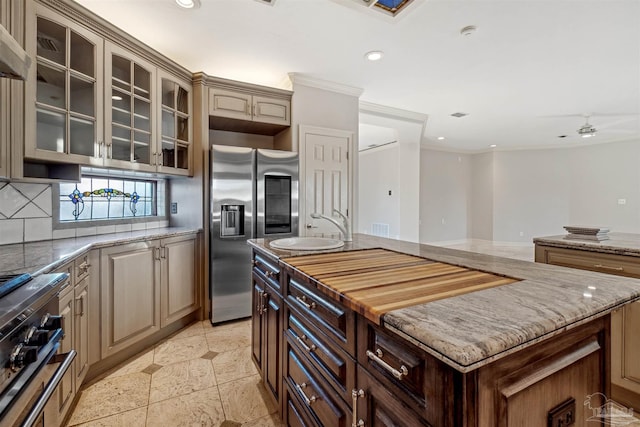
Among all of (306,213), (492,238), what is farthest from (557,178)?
(306,213)

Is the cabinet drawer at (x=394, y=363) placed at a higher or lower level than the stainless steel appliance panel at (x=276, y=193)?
lower

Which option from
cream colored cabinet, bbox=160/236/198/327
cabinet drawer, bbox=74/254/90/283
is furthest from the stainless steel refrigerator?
cabinet drawer, bbox=74/254/90/283

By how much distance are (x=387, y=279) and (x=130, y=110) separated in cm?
Answer: 248

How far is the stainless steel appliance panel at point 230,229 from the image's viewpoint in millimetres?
2789

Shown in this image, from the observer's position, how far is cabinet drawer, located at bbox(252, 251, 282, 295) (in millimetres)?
1472

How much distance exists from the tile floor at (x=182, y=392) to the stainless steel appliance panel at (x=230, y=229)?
1.65ft

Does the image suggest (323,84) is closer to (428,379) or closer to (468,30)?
(468,30)

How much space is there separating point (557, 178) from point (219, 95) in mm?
8255

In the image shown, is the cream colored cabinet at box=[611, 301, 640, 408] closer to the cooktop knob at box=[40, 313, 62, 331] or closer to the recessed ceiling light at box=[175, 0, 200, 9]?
the cooktop knob at box=[40, 313, 62, 331]

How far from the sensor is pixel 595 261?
73.6 inches

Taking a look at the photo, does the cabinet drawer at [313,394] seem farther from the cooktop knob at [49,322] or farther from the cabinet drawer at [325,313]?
the cooktop knob at [49,322]

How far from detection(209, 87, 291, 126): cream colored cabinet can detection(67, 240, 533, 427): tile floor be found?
7.33 ft

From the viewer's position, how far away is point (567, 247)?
2006 mm

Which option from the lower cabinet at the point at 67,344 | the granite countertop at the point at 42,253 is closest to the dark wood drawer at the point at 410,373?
the granite countertop at the point at 42,253
